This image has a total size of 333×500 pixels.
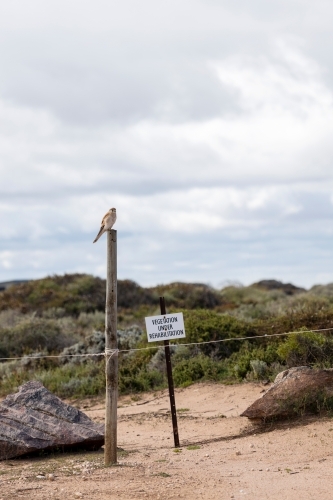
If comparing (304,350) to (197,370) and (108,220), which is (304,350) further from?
(108,220)

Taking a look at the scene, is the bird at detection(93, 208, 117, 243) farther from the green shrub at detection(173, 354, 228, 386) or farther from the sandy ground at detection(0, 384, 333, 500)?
the green shrub at detection(173, 354, 228, 386)

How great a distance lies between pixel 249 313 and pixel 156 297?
1013cm

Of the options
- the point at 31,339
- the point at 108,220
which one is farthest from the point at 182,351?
the point at 108,220

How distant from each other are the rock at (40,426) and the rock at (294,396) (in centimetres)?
232

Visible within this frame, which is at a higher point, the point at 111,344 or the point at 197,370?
the point at 111,344

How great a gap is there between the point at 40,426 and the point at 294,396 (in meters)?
3.67

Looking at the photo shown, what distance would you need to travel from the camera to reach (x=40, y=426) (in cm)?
1112

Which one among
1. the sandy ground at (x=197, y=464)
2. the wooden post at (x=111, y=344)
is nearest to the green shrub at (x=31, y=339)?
the sandy ground at (x=197, y=464)

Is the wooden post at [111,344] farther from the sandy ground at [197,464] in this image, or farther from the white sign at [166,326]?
the white sign at [166,326]

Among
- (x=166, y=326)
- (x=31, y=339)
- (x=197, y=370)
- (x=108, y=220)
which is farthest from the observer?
(x=31, y=339)

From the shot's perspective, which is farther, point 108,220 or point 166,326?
point 166,326

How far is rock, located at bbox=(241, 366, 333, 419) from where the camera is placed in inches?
455

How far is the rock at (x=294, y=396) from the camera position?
455 inches

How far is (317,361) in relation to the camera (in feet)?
46.6
